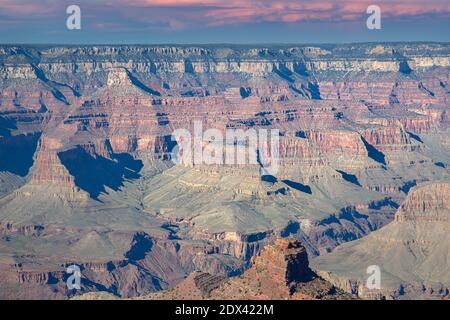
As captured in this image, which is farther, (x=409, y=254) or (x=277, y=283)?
(x=409, y=254)

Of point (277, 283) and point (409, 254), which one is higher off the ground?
point (277, 283)

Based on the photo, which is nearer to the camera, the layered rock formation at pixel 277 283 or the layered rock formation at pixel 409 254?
the layered rock formation at pixel 277 283

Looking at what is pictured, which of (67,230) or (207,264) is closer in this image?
(207,264)

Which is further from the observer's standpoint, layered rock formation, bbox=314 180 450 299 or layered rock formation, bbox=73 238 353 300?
layered rock formation, bbox=314 180 450 299

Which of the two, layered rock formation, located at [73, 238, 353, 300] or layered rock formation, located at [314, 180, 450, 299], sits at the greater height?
layered rock formation, located at [73, 238, 353, 300]

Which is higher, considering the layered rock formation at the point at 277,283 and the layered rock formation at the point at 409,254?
the layered rock formation at the point at 277,283
